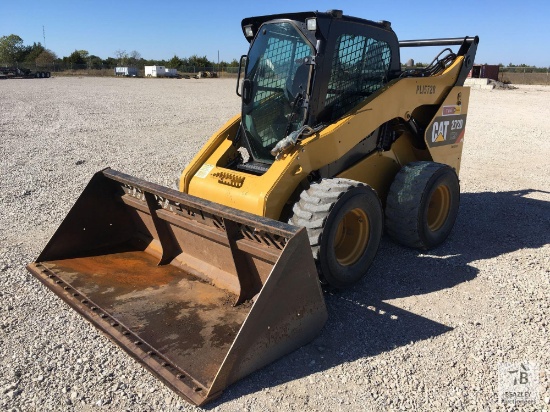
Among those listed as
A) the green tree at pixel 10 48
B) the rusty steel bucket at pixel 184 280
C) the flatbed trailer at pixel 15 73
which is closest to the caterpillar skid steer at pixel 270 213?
the rusty steel bucket at pixel 184 280

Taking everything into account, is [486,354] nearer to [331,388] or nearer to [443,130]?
[331,388]

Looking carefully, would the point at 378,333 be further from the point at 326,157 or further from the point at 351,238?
the point at 326,157

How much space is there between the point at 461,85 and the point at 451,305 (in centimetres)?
298

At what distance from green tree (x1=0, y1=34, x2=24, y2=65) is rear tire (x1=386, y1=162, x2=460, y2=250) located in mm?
94934

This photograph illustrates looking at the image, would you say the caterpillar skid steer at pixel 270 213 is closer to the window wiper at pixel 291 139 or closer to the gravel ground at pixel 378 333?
the window wiper at pixel 291 139

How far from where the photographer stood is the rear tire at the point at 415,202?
4.76 metres

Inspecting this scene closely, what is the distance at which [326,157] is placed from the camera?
4.25 metres

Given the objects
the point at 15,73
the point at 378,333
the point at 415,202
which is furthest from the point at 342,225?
the point at 15,73

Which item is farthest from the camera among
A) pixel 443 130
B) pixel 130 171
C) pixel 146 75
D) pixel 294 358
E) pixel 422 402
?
pixel 146 75

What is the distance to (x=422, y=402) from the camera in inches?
114

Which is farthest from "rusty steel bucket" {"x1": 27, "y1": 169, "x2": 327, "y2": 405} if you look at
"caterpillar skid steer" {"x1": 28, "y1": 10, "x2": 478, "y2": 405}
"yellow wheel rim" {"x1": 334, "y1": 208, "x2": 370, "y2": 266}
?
"yellow wheel rim" {"x1": 334, "y1": 208, "x2": 370, "y2": 266}

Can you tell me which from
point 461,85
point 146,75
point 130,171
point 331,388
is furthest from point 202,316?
point 146,75

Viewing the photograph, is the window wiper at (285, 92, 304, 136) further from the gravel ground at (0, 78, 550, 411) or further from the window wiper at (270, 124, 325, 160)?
the gravel ground at (0, 78, 550, 411)

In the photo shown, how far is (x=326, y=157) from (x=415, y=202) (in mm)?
1107
